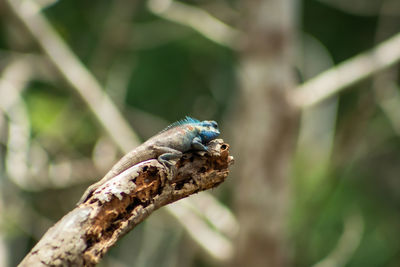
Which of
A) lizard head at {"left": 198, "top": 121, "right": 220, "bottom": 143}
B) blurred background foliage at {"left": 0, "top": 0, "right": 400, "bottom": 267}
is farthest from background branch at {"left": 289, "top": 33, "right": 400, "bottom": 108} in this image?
lizard head at {"left": 198, "top": 121, "right": 220, "bottom": 143}

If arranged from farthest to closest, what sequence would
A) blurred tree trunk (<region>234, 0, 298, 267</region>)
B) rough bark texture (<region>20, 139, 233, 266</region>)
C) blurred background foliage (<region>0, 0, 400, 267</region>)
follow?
blurred background foliage (<region>0, 0, 400, 267</region>) → blurred tree trunk (<region>234, 0, 298, 267</region>) → rough bark texture (<region>20, 139, 233, 266</region>)

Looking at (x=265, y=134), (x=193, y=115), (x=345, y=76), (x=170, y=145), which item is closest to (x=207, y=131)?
(x=170, y=145)

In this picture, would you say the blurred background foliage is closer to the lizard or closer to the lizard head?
the lizard head

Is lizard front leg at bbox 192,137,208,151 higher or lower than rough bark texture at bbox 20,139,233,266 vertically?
higher

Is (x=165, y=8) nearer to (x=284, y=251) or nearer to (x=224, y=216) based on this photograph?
(x=224, y=216)

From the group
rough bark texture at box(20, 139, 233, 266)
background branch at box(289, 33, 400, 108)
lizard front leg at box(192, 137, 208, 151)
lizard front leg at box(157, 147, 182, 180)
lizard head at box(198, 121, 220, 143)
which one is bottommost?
rough bark texture at box(20, 139, 233, 266)

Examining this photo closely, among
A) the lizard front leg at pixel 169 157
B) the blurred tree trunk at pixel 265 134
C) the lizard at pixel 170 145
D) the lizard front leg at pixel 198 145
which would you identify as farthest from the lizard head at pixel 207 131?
the blurred tree trunk at pixel 265 134

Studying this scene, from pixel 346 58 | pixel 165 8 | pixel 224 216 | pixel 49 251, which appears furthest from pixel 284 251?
pixel 346 58
